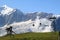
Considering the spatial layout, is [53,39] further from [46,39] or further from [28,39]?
[28,39]

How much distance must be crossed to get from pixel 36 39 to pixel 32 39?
3658 mm

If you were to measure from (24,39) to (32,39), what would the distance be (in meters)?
8.04

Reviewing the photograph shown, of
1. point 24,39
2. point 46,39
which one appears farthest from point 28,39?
point 46,39

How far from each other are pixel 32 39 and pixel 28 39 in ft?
15.9

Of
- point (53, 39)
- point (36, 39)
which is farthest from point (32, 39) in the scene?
point (53, 39)

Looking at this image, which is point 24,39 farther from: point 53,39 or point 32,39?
point 53,39

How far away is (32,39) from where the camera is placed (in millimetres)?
176125

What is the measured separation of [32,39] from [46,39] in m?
10.8

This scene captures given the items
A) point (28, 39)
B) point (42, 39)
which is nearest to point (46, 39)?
point (42, 39)

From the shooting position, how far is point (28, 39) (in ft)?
590

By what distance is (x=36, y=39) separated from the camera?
6850 inches

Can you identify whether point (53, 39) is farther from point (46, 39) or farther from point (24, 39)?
point (24, 39)

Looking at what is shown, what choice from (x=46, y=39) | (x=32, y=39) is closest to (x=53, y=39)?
(x=46, y=39)

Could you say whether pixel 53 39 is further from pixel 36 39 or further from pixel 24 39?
pixel 24 39
